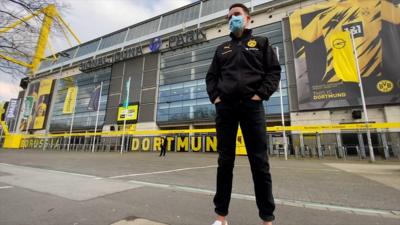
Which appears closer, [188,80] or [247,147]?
[247,147]

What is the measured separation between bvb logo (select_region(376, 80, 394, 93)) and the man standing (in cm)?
2050

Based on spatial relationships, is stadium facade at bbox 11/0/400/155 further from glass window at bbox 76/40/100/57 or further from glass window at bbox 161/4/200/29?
glass window at bbox 76/40/100/57

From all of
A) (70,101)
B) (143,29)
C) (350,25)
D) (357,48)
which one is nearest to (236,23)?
(357,48)

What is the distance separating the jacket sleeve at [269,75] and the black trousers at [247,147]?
0.10m

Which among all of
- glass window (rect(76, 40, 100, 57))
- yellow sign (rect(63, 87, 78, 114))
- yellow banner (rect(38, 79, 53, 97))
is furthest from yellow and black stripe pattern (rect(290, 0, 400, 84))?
yellow banner (rect(38, 79, 53, 97))

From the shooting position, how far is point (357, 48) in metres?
17.8

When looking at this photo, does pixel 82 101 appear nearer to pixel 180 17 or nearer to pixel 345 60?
pixel 180 17

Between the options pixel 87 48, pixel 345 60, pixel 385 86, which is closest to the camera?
pixel 345 60

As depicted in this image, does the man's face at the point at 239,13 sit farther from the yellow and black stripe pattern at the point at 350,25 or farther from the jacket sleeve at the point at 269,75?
→ the yellow and black stripe pattern at the point at 350,25

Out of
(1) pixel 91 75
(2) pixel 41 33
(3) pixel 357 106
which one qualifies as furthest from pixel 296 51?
(1) pixel 91 75

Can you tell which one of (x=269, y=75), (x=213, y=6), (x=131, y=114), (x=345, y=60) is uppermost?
(x=213, y=6)

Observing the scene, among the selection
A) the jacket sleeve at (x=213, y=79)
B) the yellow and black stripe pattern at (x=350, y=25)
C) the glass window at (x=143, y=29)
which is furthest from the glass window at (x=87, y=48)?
the jacket sleeve at (x=213, y=79)

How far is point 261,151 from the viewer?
168 cm

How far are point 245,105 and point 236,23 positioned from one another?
78cm
